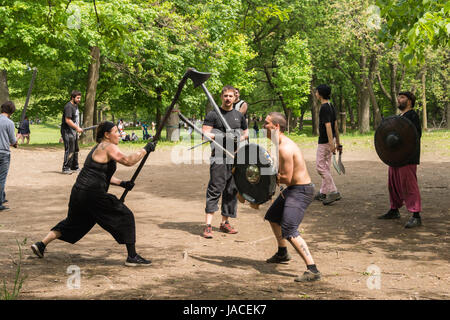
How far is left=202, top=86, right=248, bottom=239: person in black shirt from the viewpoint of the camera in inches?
293

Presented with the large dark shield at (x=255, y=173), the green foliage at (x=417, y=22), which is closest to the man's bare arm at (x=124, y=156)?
the large dark shield at (x=255, y=173)

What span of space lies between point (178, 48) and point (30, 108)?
13.7 m

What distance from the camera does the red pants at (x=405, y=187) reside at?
7793 mm

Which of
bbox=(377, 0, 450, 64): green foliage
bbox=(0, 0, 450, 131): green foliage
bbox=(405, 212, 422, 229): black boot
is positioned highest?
bbox=(0, 0, 450, 131): green foliage

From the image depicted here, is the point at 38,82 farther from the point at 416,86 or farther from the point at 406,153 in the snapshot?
the point at 406,153

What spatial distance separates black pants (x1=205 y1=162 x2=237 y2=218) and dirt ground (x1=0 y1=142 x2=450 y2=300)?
1.31 feet

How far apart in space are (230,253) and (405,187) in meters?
3.02

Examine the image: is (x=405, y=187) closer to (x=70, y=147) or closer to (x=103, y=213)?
(x=103, y=213)

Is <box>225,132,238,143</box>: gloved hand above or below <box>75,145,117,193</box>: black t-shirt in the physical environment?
above

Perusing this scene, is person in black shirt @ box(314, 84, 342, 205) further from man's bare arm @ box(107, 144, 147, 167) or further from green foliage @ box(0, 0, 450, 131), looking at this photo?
man's bare arm @ box(107, 144, 147, 167)

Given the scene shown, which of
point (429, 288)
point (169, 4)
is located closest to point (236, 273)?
point (429, 288)

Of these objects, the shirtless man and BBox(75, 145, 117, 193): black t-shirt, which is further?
BBox(75, 145, 117, 193): black t-shirt

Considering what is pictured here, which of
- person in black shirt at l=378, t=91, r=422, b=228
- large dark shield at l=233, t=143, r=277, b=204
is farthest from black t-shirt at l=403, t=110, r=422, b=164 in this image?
large dark shield at l=233, t=143, r=277, b=204

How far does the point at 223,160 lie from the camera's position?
7.50m
